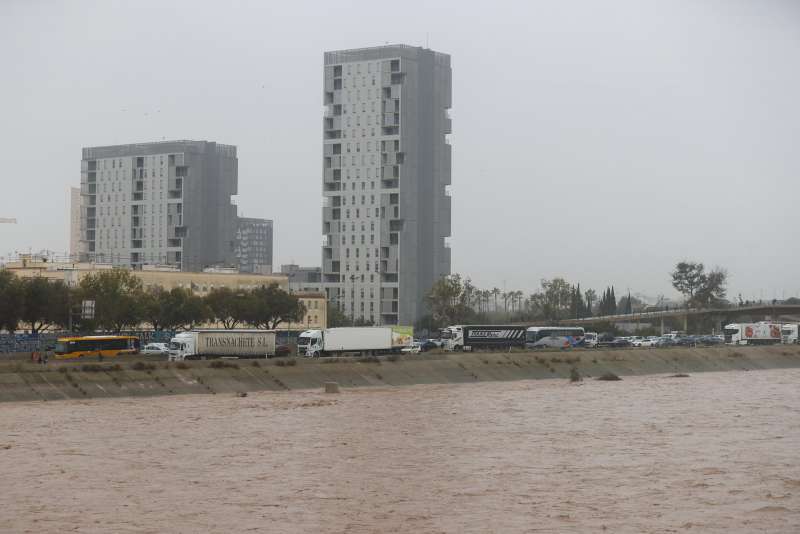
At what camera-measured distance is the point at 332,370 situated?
86.5 meters

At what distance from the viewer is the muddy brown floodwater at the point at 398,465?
109ft

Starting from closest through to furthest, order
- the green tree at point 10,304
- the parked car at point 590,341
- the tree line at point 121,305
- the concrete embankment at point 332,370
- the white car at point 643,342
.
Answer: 1. the concrete embankment at point 332,370
2. the green tree at point 10,304
3. the tree line at point 121,305
4. the white car at point 643,342
5. the parked car at point 590,341

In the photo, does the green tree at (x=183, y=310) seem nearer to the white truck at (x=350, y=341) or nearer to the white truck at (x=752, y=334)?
the white truck at (x=350, y=341)

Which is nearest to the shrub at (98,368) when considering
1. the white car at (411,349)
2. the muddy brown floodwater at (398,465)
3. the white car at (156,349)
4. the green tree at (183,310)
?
the muddy brown floodwater at (398,465)

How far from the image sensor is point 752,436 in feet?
176

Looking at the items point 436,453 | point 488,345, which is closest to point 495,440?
point 436,453

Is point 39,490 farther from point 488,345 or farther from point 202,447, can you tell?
point 488,345

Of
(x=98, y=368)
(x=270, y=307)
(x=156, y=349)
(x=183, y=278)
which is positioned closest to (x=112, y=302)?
(x=156, y=349)

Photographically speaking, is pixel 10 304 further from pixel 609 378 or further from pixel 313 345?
pixel 609 378

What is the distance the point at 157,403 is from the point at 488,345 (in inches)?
2193

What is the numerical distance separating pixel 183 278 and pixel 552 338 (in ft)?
202

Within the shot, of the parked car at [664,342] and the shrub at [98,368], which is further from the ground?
the parked car at [664,342]

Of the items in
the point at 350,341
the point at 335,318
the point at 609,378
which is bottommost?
the point at 609,378

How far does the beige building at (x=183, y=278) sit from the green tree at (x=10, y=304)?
3681 centimetres
